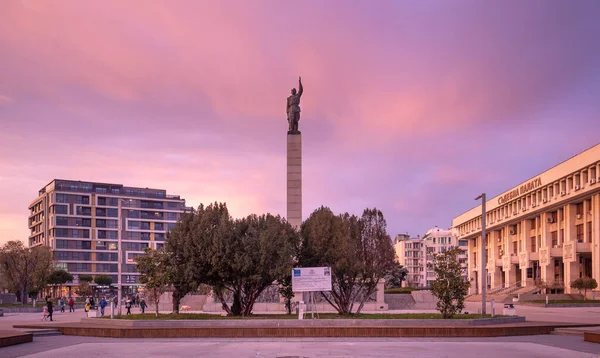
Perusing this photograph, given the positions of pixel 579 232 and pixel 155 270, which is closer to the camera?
pixel 155 270

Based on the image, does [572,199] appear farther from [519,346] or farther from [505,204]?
[519,346]

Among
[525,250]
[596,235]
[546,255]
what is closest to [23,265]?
[546,255]

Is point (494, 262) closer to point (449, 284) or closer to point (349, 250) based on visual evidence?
point (349, 250)

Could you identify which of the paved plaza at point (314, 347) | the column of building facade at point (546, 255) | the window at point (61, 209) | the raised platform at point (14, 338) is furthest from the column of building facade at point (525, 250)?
the window at point (61, 209)

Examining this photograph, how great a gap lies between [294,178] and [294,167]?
811 mm

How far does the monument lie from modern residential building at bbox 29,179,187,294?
84365mm

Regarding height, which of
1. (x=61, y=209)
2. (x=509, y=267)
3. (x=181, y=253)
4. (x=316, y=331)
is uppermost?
(x=61, y=209)

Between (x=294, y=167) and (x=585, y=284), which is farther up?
(x=294, y=167)

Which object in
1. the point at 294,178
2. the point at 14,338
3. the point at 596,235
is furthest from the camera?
the point at 596,235

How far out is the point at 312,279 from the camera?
97.2 ft

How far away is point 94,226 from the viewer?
12850 cm

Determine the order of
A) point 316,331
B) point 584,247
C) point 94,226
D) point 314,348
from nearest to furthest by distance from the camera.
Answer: point 314,348, point 316,331, point 584,247, point 94,226

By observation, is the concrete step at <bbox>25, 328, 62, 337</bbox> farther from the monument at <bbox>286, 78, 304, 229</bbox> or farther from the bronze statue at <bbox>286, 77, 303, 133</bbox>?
the bronze statue at <bbox>286, 77, 303, 133</bbox>

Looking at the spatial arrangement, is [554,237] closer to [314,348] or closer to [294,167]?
[294,167]
